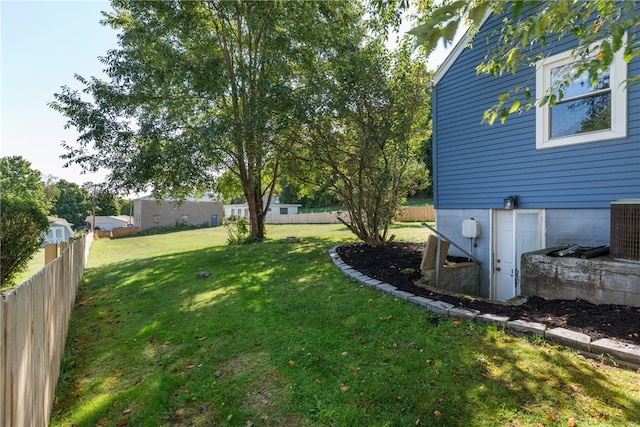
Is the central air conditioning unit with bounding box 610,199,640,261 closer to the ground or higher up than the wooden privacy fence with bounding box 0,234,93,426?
higher up

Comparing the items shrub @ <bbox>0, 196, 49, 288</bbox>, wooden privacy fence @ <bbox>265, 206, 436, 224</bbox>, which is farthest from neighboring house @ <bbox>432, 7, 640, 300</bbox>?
wooden privacy fence @ <bbox>265, 206, 436, 224</bbox>

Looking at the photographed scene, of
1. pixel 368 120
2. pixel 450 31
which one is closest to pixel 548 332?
pixel 450 31

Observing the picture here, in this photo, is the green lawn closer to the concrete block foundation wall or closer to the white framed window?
the concrete block foundation wall

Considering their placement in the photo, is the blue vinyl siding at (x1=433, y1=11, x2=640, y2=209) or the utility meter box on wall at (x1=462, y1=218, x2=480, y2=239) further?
the utility meter box on wall at (x1=462, y1=218, x2=480, y2=239)

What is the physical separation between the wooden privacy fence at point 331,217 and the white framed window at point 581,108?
42.0 feet

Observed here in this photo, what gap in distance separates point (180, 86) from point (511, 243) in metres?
9.88

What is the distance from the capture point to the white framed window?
4785 mm

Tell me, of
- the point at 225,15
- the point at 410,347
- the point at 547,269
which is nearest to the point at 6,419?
the point at 410,347

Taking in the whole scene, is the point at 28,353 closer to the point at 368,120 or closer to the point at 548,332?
the point at 548,332

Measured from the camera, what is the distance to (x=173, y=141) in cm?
944

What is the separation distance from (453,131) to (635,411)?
5.97 m

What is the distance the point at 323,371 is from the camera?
300 cm

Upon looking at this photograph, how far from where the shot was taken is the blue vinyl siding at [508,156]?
192 inches

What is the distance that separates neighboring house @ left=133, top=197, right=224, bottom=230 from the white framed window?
98.6ft
